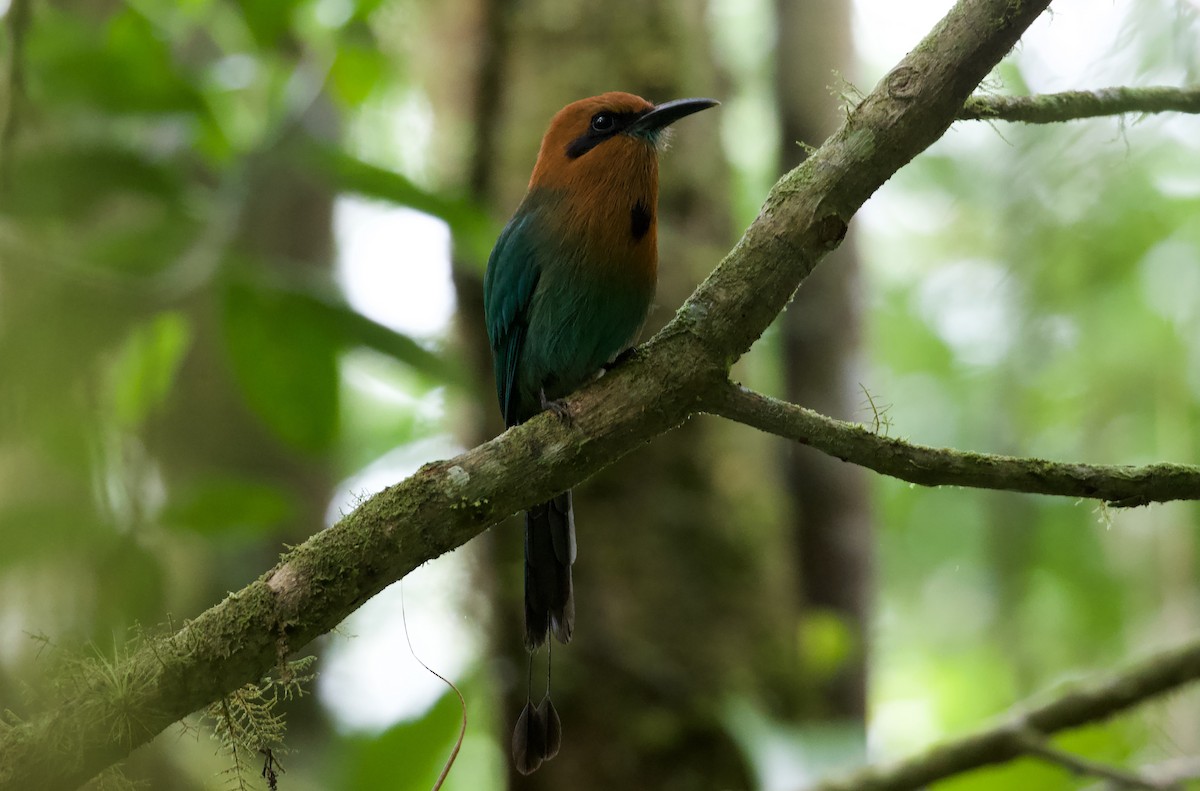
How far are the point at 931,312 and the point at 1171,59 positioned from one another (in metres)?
4.19

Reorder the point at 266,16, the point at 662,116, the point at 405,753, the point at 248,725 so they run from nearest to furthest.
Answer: the point at 248,725
the point at 266,16
the point at 662,116
the point at 405,753

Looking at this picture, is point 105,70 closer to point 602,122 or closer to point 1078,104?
point 602,122

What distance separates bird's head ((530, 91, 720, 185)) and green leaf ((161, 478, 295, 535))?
1.38m

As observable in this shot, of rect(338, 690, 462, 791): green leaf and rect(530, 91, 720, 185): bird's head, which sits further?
rect(338, 690, 462, 791): green leaf

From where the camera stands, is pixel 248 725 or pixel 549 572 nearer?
pixel 248 725

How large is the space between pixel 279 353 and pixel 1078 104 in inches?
89.4

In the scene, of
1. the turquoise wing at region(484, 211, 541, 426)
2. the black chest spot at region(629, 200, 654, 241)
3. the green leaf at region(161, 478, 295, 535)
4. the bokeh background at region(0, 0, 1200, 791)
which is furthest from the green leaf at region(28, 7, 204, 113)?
the black chest spot at region(629, 200, 654, 241)

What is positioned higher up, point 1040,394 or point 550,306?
point 1040,394

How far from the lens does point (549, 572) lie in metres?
3.17

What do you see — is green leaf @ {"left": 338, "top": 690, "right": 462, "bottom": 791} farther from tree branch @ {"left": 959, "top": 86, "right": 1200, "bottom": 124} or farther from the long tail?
tree branch @ {"left": 959, "top": 86, "right": 1200, "bottom": 124}

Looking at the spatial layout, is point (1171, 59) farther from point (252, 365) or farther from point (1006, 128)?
point (252, 365)

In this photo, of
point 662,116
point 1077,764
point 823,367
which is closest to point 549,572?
point 662,116

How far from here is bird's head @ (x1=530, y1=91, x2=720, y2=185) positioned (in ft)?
11.3

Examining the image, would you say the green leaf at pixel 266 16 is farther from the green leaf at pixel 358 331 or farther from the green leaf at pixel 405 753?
the green leaf at pixel 405 753
